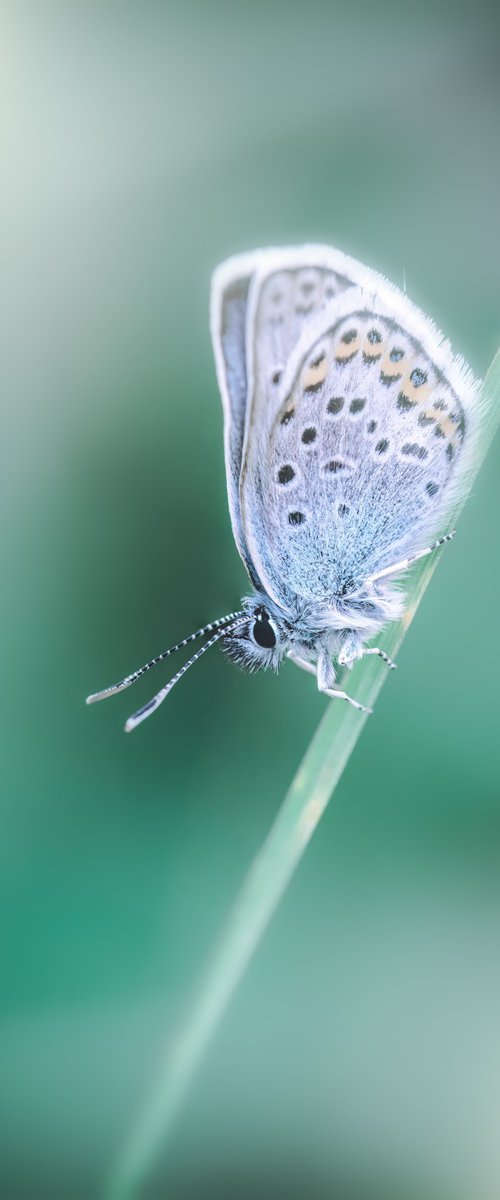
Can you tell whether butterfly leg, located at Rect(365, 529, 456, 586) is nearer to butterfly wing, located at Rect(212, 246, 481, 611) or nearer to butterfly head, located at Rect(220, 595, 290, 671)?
butterfly wing, located at Rect(212, 246, 481, 611)

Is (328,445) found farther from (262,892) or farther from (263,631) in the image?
(262,892)

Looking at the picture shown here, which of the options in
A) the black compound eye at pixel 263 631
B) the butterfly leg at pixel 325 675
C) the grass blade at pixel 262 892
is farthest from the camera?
the black compound eye at pixel 263 631

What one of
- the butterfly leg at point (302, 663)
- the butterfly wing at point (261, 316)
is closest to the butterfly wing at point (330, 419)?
the butterfly wing at point (261, 316)

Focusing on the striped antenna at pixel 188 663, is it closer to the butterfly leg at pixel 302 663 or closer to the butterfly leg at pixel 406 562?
the butterfly leg at pixel 302 663

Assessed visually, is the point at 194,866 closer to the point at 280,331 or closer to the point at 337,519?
the point at 337,519

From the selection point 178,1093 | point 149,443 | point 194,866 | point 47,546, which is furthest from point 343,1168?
point 149,443

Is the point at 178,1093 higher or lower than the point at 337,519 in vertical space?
lower

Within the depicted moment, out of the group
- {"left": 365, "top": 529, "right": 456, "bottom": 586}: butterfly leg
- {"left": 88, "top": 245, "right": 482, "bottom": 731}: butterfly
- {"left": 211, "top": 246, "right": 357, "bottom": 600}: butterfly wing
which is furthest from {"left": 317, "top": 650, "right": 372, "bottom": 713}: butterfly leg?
{"left": 211, "top": 246, "right": 357, "bottom": 600}: butterfly wing
